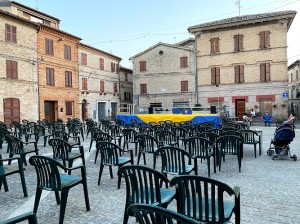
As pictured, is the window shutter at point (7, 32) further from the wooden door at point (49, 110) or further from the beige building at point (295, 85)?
the beige building at point (295, 85)

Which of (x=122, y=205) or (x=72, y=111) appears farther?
(x=72, y=111)

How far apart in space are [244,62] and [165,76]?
28.9 feet

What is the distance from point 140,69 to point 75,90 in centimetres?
851

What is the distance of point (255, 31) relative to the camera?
983 inches

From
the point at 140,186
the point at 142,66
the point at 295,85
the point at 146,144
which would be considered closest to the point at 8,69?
the point at 142,66

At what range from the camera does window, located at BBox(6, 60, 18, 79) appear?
1903 cm

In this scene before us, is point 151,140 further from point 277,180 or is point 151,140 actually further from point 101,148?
point 277,180

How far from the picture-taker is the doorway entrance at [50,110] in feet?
75.6

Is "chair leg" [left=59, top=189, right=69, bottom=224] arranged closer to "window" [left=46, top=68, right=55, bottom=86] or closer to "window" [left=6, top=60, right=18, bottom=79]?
"window" [left=6, top=60, right=18, bottom=79]

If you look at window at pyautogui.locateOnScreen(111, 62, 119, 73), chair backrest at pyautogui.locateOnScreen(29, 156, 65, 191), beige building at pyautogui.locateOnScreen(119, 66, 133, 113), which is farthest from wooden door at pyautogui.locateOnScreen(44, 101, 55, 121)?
chair backrest at pyautogui.locateOnScreen(29, 156, 65, 191)

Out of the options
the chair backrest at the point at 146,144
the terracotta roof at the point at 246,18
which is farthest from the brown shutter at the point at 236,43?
the chair backrest at the point at 146,144

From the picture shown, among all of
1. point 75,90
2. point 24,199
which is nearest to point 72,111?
point 75,90

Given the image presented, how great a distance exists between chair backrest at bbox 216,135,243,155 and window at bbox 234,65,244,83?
20809mm

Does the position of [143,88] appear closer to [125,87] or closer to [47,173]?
[125,87]
